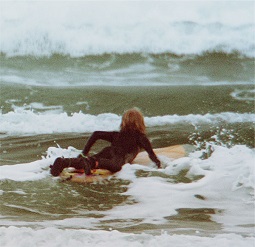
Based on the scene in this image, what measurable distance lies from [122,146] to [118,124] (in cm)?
376

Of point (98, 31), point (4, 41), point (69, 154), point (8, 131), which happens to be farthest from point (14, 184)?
point (98, 31)

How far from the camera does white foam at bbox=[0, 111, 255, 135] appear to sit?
7781 millimetres

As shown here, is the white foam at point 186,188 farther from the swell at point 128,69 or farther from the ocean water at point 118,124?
the swell at point 128,69

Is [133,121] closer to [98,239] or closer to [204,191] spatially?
[204,191]

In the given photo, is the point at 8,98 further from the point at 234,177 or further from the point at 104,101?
the point at 234,177

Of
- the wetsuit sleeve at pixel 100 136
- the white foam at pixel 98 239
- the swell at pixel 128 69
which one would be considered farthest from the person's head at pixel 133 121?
the swell at pixel 128 69

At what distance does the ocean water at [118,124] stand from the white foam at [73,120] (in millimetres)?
23

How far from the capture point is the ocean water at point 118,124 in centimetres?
388

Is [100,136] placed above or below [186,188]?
above

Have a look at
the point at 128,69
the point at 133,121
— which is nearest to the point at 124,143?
the point at 133,121

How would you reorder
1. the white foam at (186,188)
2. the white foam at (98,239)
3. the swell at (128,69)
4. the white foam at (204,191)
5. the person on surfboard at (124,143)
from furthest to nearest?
the swell at (128,69) < the person on surfboard at (124,143) < the white foam at (204,191) < the white foam at (186,188) < the white foam at (98,239)

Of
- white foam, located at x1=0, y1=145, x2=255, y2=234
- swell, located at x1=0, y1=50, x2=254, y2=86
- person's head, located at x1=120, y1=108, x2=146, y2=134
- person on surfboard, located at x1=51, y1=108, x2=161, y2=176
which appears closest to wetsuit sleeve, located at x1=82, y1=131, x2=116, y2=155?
person on surfboard, located at x1=51, y1=108, x2=161, y2=176

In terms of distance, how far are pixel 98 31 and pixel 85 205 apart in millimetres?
9783

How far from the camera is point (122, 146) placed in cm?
550
